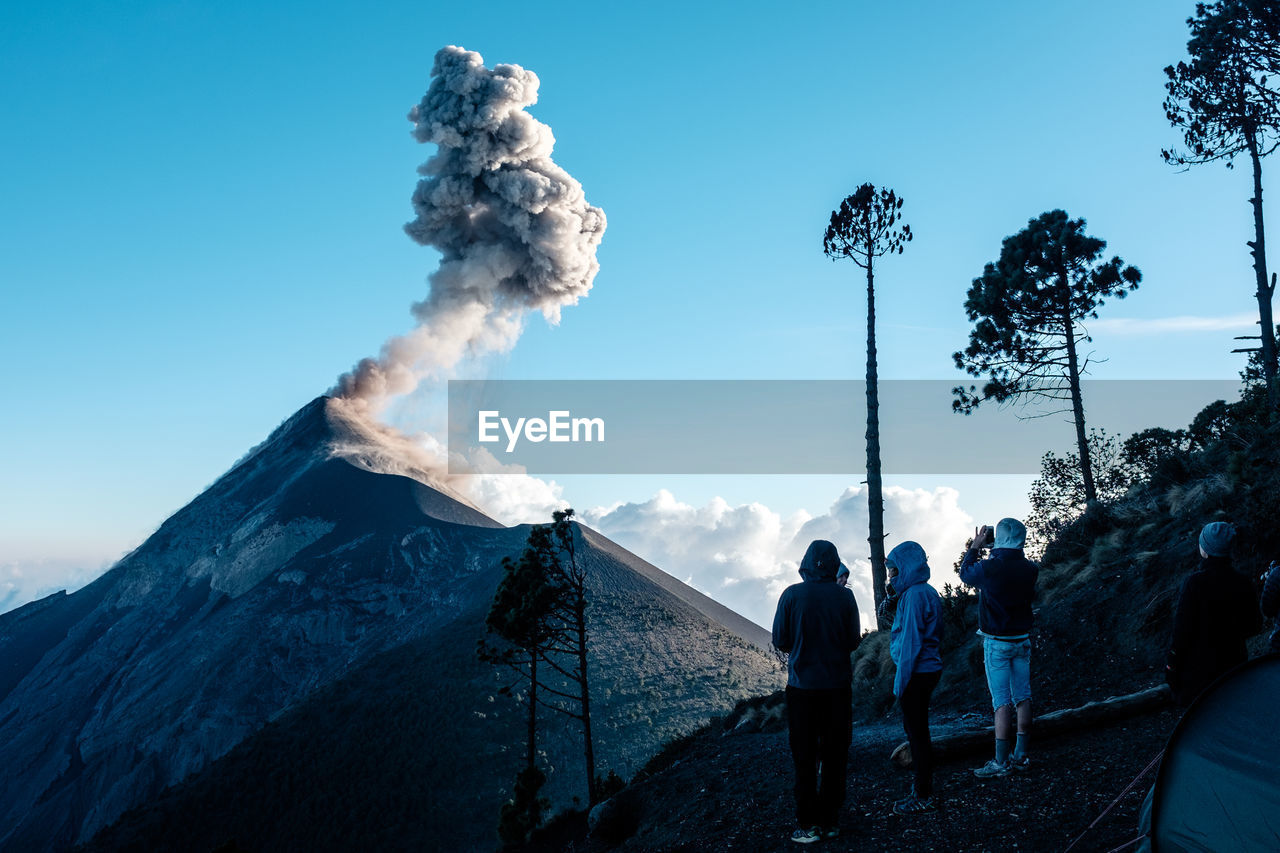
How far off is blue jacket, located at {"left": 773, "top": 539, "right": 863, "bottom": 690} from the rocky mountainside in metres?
33.9

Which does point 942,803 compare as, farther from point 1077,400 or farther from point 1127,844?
point 1077,400

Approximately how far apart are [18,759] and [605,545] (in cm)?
4804

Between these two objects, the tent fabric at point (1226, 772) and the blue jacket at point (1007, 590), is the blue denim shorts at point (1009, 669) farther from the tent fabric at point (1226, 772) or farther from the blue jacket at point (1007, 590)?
the tent fabric at point (1226, 772)

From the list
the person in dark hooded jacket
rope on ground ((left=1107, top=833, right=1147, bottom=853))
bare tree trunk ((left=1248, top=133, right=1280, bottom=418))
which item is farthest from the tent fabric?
bare tree trunk ((left=1248, top=133, right=1280, bottom=418))

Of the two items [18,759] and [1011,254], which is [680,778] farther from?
[18,759]

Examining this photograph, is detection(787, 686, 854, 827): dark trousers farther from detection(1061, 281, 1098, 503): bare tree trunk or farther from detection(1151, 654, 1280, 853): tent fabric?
detection(1061, 281, 1098, 503): bare tree trunk

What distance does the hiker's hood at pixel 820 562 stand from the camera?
6492 millimetres

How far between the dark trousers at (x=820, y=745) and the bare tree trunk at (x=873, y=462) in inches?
515

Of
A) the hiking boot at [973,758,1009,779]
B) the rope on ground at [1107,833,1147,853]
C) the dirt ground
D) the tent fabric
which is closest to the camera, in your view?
the tent fabric

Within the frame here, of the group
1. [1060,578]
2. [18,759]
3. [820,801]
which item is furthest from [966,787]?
[18,759]

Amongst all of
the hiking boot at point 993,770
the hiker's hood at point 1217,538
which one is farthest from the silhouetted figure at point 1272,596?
the hiking boot at point 993,770

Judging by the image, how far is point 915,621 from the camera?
6707mm

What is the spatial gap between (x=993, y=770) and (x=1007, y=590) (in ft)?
5.74

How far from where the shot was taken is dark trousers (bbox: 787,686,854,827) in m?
6.49
